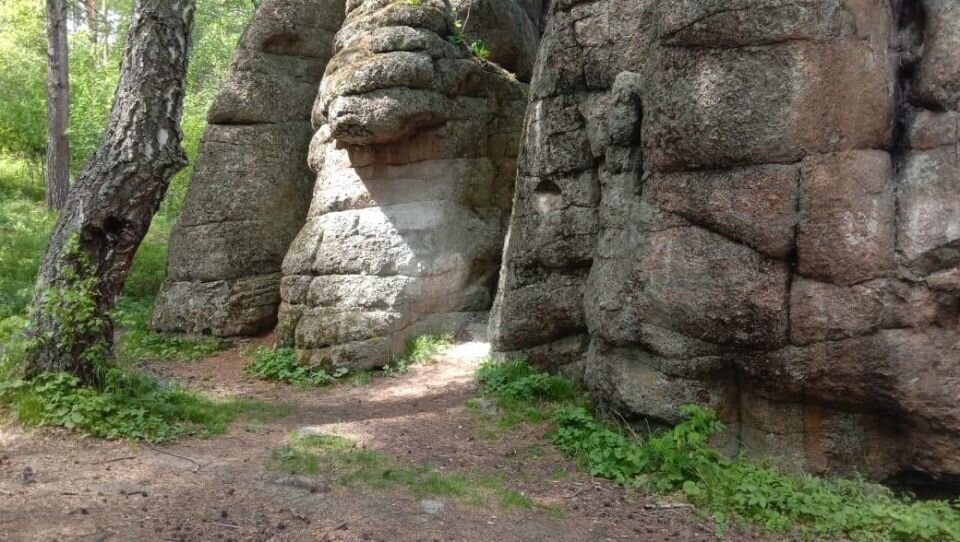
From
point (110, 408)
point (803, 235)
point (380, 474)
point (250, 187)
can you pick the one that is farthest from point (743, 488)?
point (250, 187)

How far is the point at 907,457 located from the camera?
5.88 meters

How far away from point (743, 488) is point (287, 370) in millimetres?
6614

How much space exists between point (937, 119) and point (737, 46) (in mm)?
1708

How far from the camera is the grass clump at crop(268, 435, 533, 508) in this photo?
588 centimetres

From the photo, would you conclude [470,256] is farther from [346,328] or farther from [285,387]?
[285,387]

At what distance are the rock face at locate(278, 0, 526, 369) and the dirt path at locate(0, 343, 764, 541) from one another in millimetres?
3186

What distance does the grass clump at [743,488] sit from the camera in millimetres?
5246

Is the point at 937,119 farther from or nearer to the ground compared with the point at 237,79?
nearer to the ground

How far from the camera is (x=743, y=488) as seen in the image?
18.6 feet

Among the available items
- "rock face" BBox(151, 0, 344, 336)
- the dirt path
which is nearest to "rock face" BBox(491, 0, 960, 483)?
the dirt path

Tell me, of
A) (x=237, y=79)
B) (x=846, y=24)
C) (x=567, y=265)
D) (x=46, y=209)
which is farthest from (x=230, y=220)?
(x=846, y=24)

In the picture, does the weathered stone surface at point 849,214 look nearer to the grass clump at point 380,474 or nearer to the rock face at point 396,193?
the grass clump at point 380,474

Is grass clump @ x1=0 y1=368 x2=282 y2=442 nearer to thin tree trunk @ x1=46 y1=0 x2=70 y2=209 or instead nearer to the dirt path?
the dirt path

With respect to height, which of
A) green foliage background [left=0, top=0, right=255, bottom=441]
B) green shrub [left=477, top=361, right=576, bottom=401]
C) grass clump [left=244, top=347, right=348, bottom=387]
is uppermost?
green foliage background [left=0, top=0, right=255, bottom=441]
